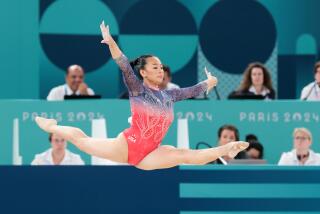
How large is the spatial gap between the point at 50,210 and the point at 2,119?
3.52m

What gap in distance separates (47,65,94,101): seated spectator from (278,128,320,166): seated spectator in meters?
2.87

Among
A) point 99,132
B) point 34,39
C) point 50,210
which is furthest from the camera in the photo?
point 34,39

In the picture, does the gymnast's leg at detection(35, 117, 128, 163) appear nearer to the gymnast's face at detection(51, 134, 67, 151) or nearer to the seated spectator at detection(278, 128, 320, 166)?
the gymnast's face at detection(51, 134, 67, 151)

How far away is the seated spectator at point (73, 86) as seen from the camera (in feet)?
44.9

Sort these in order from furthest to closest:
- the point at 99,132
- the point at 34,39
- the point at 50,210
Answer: the point at 34,39, the point at 99,132, the point at 50,210

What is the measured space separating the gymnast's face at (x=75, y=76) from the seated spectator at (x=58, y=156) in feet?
4.28

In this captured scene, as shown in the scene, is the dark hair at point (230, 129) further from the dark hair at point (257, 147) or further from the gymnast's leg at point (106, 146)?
the gymnast's leg at point (106, 146)

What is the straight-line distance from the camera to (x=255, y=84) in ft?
44.2

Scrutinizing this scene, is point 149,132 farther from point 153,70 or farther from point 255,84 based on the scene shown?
point 255,84

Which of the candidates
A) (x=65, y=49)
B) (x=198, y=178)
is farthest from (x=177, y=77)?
(x=198, y=178)

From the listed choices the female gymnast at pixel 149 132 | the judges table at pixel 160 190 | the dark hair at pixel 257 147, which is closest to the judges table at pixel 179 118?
the dark hair at pixel 257 147

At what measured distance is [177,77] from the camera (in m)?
15.8

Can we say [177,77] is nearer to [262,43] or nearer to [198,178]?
[262,43]

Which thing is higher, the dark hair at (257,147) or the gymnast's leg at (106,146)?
the dark hair at (257,147)
